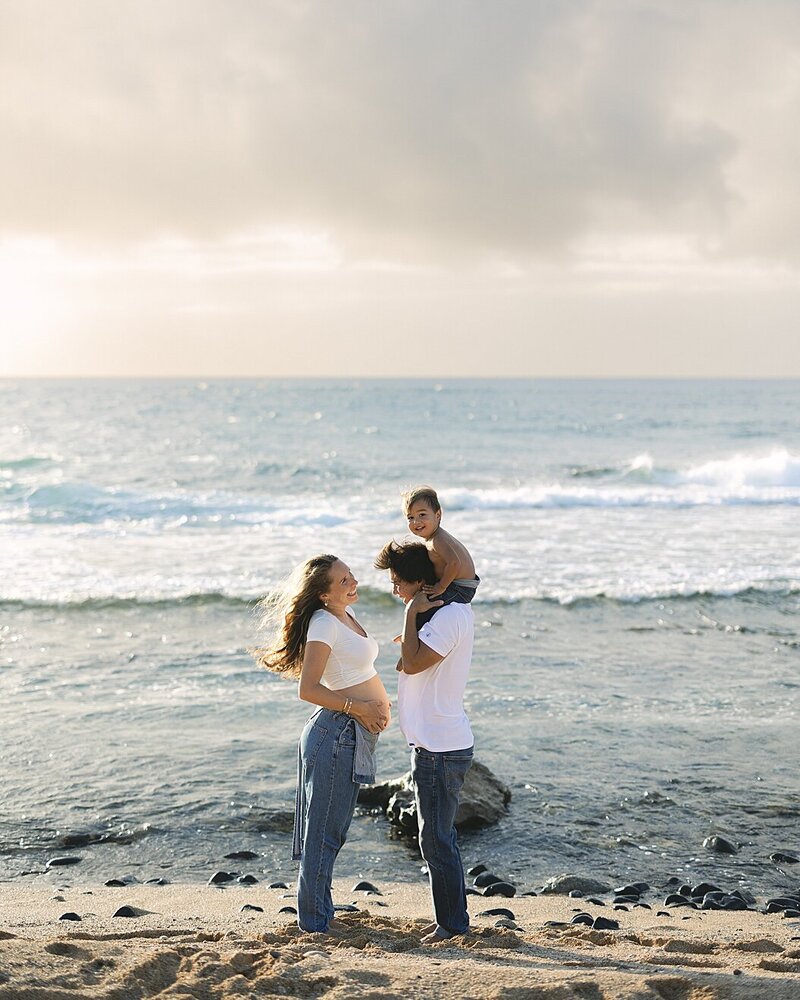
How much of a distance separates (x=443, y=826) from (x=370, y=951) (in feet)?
2.11

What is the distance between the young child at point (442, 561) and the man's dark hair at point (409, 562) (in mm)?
40

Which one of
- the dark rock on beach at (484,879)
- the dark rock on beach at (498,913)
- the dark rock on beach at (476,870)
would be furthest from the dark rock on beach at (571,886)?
the dark rock on beach at (498,913)

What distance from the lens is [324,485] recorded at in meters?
33.9

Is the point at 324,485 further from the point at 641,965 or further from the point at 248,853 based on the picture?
the point at 641,965

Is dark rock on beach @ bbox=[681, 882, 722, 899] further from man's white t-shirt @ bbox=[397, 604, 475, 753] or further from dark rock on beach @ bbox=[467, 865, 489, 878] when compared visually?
man's white t-shirt @ bbox=[397, 604, 475, 753]

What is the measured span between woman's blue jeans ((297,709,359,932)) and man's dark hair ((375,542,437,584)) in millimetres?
726

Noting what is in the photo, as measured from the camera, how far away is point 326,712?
4.62m

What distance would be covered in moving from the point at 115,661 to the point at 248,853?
574cm

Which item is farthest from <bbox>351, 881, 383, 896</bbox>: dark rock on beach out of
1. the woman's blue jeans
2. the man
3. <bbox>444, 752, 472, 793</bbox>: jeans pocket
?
<bbox>444, 752, 472, 793</bbox>: jeans pocket

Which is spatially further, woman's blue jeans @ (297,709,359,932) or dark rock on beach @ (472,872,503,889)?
dark rock on beach @ (472,872,503,889)

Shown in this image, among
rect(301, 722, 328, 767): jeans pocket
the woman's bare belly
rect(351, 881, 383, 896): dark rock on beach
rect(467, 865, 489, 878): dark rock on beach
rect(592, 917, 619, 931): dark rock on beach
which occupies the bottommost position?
rect(467, 865, 489, 878): dark rock on beach

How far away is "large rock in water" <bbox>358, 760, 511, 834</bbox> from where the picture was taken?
7.08 m

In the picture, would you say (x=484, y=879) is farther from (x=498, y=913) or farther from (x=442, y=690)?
(x=442, y=690)

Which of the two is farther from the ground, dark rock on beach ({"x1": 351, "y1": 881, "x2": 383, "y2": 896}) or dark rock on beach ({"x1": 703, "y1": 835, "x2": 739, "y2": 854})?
dark rock on beach ({"x1": 351, "y1": 881, "x2": 383, "y2": 896})
